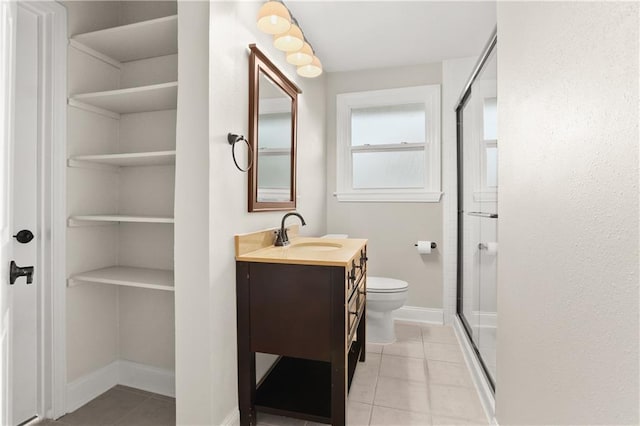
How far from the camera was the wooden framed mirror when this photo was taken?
1715mm

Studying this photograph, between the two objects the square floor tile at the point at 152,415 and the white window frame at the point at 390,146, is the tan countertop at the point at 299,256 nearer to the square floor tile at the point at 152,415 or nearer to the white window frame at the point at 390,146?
the square floor tile at the point at 152,415

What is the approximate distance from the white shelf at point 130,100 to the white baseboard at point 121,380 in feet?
4.98

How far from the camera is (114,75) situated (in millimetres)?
1907

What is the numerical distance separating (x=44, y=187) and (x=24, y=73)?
55 cm

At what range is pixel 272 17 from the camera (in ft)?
5.42

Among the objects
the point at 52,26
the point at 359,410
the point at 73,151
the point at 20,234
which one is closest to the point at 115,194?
the point at 73,151

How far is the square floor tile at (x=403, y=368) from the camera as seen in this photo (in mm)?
2090

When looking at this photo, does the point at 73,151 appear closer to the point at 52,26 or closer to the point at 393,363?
the point at 52,26

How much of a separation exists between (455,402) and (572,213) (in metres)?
1.49

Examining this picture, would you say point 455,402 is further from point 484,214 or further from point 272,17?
point 272,17

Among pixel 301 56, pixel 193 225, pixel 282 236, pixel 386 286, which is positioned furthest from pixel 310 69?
pixel 386 286

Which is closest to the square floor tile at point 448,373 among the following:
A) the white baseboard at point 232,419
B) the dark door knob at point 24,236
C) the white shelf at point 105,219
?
the white baseboard at point 232,419

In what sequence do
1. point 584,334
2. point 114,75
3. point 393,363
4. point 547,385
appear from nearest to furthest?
point 584,334 → point 547,385 → point 114,75 → point 393,363

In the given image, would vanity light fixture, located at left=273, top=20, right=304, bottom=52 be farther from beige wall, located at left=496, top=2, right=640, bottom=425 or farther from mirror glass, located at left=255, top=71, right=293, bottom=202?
beige wall, located at left=496, top=2, right=640, bottom=425
